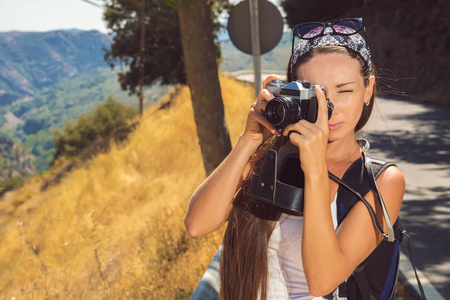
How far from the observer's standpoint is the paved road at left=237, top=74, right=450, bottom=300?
13.4 ft

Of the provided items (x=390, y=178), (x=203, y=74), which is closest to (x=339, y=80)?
(x=390, y=178)

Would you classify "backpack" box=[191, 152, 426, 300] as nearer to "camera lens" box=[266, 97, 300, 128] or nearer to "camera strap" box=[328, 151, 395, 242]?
"camera strap" box=[328, 151, 395, 242]

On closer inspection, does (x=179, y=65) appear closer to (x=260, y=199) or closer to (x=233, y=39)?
(x=233, y=39)

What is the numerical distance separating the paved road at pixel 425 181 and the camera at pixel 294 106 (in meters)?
0.49

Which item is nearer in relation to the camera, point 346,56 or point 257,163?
point 346,56

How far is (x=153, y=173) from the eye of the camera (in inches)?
416

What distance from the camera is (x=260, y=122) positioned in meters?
1.65

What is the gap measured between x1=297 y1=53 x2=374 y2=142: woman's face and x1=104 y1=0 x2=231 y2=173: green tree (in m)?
2.78

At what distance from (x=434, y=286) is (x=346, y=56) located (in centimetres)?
316

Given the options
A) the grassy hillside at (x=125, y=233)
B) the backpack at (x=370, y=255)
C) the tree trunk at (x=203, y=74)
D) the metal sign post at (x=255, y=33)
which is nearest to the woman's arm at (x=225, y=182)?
the backpack at (x=370, y=255)

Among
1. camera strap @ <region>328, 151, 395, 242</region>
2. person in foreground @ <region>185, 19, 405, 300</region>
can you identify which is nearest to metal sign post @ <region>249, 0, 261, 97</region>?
person in foreground @ <region>185, 19, 405, 300</region>

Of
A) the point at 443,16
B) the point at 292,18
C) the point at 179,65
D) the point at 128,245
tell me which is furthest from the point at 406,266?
the point at 292,18

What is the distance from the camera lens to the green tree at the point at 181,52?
4.32m

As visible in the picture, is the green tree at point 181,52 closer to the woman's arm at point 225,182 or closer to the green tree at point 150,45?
the green tree at point 150,45
